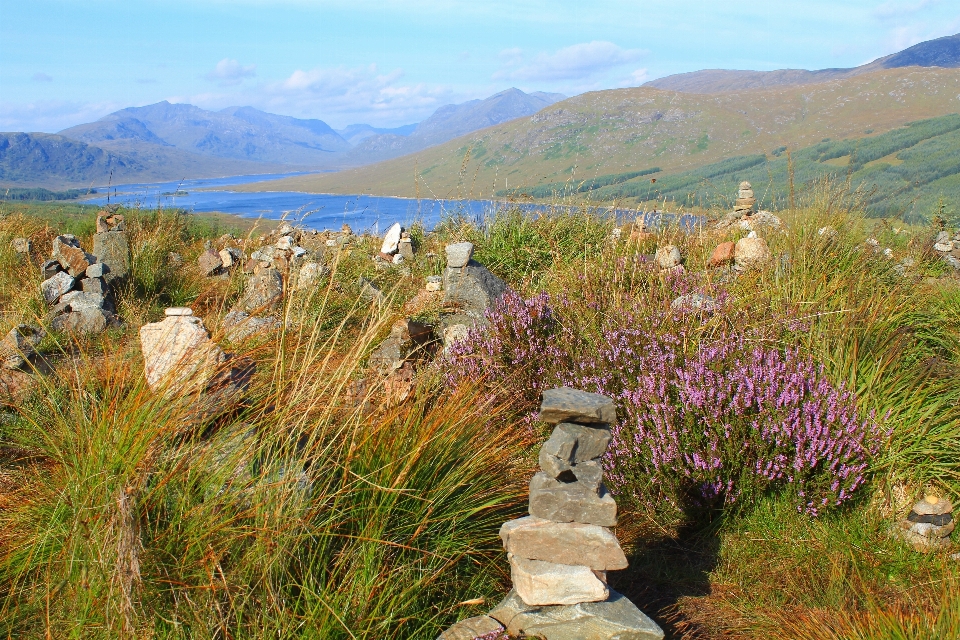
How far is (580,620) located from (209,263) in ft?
28.5

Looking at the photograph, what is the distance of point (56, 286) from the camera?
746 cm

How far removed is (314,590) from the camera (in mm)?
2494

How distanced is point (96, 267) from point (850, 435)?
799 cm

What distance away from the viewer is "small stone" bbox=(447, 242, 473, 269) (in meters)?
6.95

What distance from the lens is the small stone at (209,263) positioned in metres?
9.59

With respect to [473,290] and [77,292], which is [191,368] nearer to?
[473,290]

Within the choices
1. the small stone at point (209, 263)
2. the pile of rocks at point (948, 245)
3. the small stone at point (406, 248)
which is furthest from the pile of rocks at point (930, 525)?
the small stone at point (209, 263)

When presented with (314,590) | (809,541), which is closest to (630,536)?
(809,541)

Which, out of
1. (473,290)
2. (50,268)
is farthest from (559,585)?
(50,268)

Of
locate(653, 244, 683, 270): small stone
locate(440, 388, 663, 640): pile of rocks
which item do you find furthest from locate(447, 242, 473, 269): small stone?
locate(440, 388, 663, 640): pile of rocks

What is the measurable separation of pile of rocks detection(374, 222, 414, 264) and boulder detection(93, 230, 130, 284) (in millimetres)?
3204

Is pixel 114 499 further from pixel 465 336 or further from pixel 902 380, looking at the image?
pixel 902 380

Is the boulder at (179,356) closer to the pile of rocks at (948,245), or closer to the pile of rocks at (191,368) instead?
the pile of rocks at (191,368)

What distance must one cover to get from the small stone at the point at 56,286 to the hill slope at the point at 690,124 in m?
85.4
